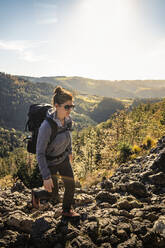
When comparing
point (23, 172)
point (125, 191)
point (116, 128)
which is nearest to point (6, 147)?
point (23, 172)

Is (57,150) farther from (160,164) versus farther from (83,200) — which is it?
(160,164)

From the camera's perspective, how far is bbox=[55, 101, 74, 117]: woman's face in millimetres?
4133

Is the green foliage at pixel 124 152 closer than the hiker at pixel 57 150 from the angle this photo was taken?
No

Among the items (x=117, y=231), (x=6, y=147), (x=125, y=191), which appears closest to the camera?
(x=117, y=231)

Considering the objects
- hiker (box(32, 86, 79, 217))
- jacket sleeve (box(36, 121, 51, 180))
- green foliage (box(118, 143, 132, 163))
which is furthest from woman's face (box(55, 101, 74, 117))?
green foliage (box(118, 143, 132, 163))

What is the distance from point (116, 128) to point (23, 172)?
20.1 meters

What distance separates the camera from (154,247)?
371 centimetres

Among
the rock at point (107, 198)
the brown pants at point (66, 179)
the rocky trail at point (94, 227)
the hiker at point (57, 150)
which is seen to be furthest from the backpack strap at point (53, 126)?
the rock at point (107, 198)

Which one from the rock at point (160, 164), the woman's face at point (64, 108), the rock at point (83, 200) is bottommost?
the rock at point (83, 200)

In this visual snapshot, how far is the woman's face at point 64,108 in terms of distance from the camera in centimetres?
413

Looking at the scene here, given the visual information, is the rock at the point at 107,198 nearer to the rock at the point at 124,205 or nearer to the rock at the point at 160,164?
the rock at the point at 124,205

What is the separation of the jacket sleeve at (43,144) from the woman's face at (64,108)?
0.40m

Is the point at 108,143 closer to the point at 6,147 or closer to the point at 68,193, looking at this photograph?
the point at 68,193

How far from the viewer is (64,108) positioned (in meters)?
4.18
